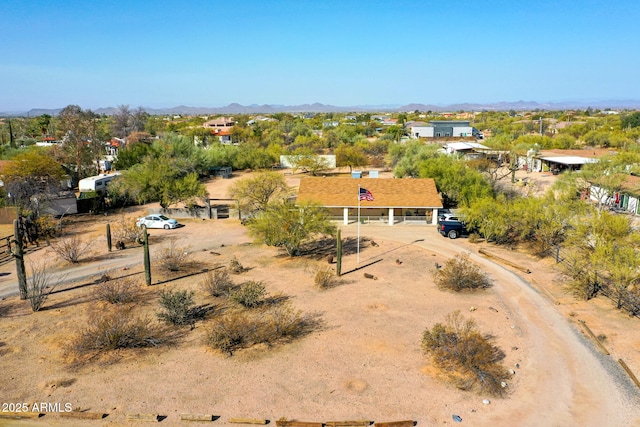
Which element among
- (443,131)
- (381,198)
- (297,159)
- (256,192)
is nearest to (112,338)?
(256,192)

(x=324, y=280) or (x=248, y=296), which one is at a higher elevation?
(x=248, y=296)

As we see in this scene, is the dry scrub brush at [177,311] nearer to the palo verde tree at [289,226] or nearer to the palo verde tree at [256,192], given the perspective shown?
the palo verde tree at [289,226]

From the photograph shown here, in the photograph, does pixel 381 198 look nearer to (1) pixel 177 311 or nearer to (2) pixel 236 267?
(2) pixel 236 267

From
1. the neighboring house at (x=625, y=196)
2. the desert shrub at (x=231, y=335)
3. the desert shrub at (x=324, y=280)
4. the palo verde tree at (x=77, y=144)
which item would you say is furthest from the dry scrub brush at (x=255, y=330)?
the palo verde tree at (x=77, y=144)

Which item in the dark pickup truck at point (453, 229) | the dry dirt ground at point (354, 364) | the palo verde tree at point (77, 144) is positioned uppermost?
the palo verde tree at point (77, 144)

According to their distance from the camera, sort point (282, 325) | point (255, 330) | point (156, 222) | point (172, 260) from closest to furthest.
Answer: point (255, 330) → point (282, 325) → point (172, 260) → point (156, 222)

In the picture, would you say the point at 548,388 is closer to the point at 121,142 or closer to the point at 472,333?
the point at 472,333

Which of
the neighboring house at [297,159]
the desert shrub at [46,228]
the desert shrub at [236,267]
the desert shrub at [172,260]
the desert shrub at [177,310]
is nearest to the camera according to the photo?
the desert shrub at [177,310]

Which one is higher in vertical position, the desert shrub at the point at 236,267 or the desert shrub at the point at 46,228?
the desert shrub at the point at 46,228

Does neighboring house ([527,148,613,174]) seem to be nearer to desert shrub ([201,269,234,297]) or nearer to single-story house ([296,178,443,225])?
single-story house ([296,178,443,225])
